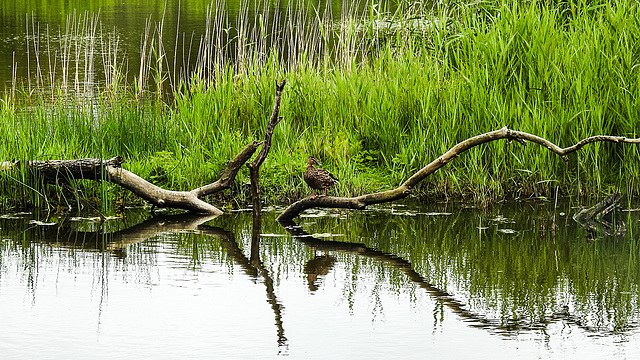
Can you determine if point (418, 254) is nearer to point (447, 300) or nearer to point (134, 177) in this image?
point (447, 300)

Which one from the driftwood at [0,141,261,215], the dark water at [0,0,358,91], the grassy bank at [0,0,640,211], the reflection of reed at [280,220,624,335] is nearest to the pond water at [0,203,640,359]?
the reflection of reed at [280,220,624,335]

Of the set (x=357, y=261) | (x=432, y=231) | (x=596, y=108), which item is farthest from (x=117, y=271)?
(x=596, y=108)

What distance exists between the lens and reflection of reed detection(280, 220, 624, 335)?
4285 millimetres

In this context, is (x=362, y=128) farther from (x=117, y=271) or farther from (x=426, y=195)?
(x=117, y=271)

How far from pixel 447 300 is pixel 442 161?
186cm

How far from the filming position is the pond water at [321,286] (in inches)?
160

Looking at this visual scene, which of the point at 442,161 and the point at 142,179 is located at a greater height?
the point at 442,161

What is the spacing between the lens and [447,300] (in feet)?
15.6

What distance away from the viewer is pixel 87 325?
14.2 feet

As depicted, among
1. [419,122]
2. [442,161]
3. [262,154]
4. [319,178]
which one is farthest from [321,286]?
[419,122]

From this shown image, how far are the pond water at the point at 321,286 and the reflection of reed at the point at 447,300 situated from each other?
12 mm

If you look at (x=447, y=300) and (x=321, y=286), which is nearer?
(x=447, y=300)

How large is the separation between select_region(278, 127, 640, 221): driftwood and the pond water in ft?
0.83

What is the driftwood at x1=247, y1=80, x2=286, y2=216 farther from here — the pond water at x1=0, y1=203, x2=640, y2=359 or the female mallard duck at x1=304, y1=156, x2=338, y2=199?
the female mallard duck at x1=304, y1=156, x2=338, y2=199
